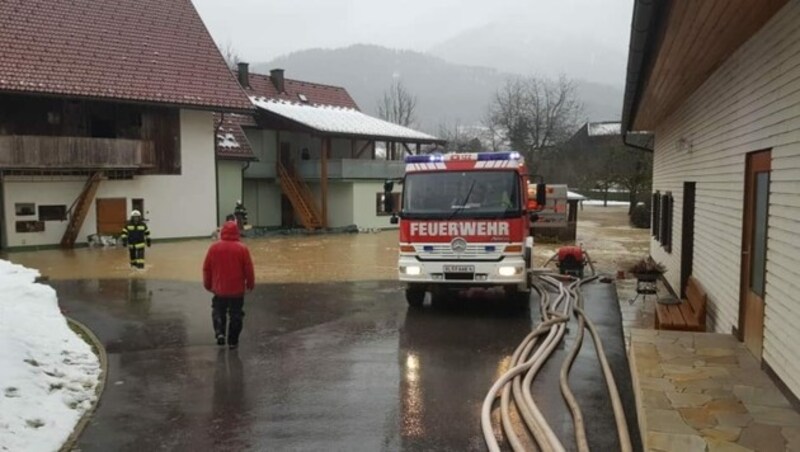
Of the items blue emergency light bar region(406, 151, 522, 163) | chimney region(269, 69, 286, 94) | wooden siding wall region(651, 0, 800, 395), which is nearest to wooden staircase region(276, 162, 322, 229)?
chimney region(269, 69, 286, 94)

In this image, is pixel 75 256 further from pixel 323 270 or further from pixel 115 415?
pixel 115 415

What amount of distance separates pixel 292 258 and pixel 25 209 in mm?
9899

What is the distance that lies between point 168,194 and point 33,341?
66.1 ft

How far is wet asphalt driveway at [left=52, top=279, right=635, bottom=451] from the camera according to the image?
572 cm

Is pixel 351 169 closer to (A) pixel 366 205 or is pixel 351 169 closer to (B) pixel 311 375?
(A) pixel 366 205

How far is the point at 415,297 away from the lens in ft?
39.6

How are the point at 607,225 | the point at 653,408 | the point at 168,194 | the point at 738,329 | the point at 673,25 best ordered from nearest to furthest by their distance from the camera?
the point at 653,408, the point at 673,25, the point at 738,329, the point at 168,194, the point at 607,225

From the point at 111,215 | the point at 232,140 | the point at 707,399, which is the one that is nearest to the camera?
the point at 707,399

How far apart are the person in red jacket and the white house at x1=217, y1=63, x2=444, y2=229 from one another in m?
→ 22.3

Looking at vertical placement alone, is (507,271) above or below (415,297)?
above

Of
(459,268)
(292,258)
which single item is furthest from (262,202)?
(459,268)

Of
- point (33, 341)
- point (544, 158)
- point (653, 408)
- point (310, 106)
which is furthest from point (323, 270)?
point (544, 158)

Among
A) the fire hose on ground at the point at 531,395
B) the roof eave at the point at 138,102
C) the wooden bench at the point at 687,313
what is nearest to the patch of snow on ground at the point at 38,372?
the fire hose on ground at the point at 531,395

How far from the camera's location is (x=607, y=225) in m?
36.1
